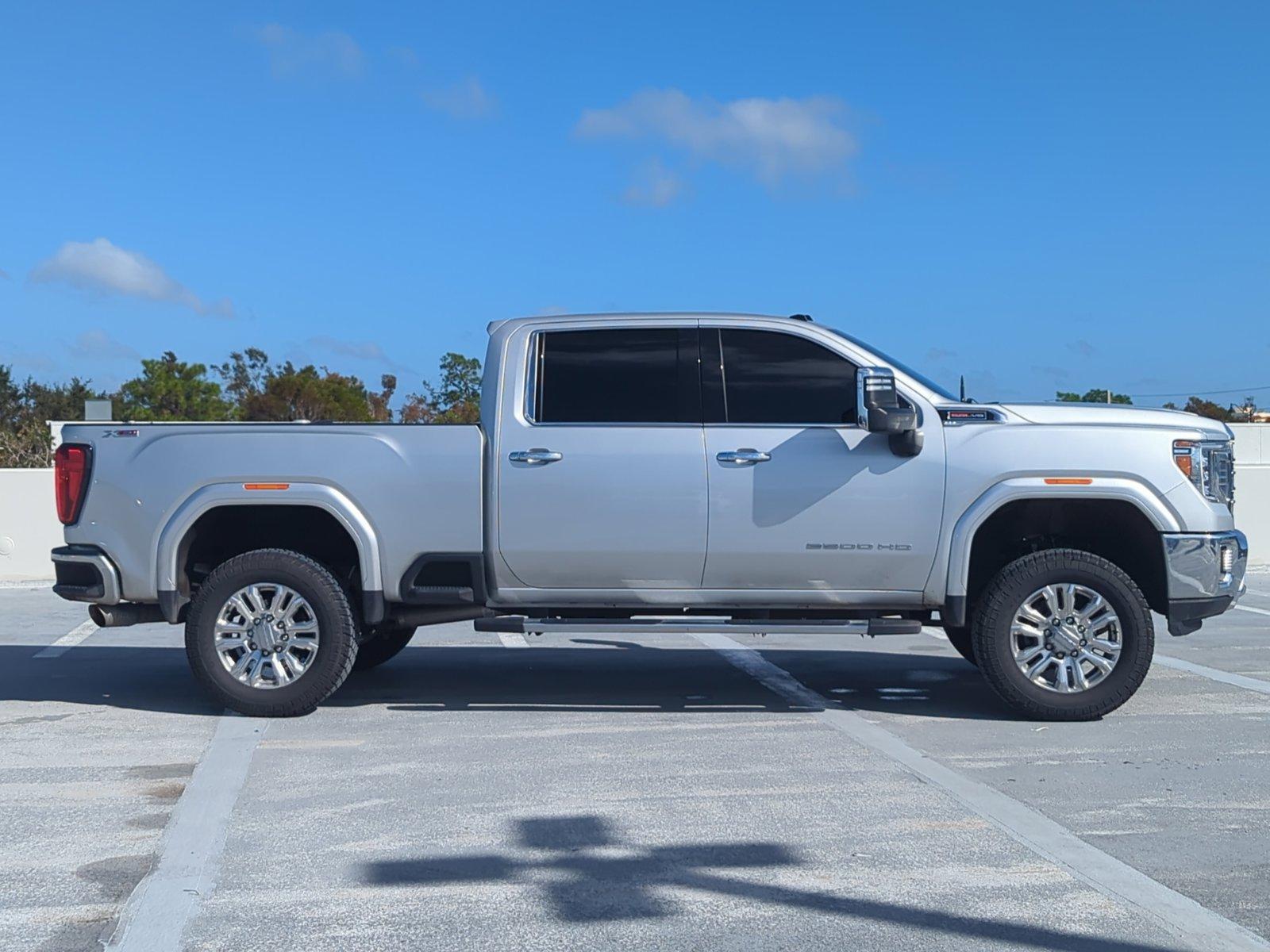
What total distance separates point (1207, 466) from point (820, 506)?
215cm

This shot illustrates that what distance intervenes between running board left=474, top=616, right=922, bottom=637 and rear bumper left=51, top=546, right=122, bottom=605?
2057mm

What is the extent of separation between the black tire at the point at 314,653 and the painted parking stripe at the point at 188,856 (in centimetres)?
42

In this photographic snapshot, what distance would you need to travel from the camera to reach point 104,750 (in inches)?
274

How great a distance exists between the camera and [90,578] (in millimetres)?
7730

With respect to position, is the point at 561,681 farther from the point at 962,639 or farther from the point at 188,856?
the point at 188,856

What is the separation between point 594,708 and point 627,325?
2247 mm

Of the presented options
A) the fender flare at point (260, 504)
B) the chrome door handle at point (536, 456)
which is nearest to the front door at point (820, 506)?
the chrome door handle at point (536, 456)

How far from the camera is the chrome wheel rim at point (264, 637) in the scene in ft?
25.1

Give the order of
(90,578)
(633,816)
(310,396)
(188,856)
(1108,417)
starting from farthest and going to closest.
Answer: (310,396) < (90,578) < (1108,417) < (633,816) < (188,856)

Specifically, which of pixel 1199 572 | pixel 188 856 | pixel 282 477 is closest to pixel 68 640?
pixel 282 477

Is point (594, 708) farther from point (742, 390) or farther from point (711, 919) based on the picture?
point (711, 919)

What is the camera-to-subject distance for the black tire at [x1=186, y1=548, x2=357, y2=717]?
7.59m

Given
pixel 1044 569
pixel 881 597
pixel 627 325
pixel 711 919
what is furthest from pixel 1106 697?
pixel 711 919

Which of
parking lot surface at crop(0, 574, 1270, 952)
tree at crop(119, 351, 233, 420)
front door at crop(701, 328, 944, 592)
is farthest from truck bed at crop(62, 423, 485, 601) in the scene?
tree at crop(119, 351, 233, 420)
